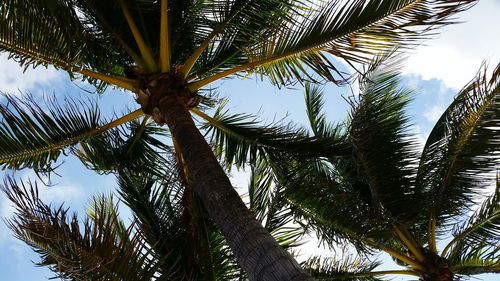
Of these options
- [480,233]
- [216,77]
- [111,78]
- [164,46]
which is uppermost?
[111,78]

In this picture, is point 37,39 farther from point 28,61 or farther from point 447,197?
point 447,197

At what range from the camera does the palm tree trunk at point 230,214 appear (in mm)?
3500

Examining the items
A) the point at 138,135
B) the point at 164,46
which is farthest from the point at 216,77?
the point at 138,135

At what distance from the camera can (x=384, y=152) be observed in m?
7.03

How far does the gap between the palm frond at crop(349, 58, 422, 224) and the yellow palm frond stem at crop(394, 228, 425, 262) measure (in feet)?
0.80

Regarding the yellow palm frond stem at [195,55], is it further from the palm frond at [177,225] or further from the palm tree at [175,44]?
the palm frond at [177,225]

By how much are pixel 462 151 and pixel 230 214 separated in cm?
351

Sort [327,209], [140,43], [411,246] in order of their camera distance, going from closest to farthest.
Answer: [140,43] < [327,209] < [411,246]

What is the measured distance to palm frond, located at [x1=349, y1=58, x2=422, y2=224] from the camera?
22.6 feet

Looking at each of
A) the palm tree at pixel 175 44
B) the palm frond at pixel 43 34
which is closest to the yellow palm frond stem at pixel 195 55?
the palm tree at pixel 175 44

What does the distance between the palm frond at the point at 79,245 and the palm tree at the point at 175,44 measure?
2.53 feet

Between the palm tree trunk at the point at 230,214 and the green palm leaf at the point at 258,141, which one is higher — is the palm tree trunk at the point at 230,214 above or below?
below

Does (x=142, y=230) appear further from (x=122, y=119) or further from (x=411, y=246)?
(x=411, y=246)

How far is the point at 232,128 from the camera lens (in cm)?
792
